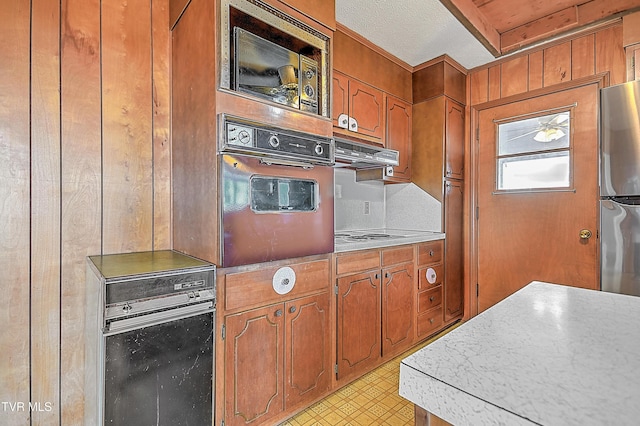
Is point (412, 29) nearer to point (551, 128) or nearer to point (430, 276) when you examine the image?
point (551, 128)

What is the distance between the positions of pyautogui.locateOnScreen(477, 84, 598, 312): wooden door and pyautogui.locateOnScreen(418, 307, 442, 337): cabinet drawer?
63cm

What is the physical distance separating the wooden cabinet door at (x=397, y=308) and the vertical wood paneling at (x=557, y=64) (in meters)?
2.01

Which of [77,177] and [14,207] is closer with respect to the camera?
→ [14,207]

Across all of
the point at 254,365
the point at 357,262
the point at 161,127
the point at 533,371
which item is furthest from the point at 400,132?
the point at 533,371

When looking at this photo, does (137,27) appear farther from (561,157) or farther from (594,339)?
(561,157)

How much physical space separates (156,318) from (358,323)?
129 centimetres

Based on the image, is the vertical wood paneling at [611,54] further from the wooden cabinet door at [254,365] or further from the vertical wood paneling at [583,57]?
the wooden cabinet door at [254,365]

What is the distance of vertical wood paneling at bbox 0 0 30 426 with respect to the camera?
139 centimetres

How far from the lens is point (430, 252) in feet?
9.04

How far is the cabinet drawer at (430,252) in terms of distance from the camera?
8.71ft

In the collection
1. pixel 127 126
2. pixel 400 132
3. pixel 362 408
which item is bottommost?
pixel 362 408

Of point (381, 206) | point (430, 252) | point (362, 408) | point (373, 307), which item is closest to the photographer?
point (362, 408)

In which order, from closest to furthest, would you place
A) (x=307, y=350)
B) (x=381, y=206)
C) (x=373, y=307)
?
(x=307, y=350)
(x=373, y=307)
(x=381, y=206)

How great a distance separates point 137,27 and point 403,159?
229cm
